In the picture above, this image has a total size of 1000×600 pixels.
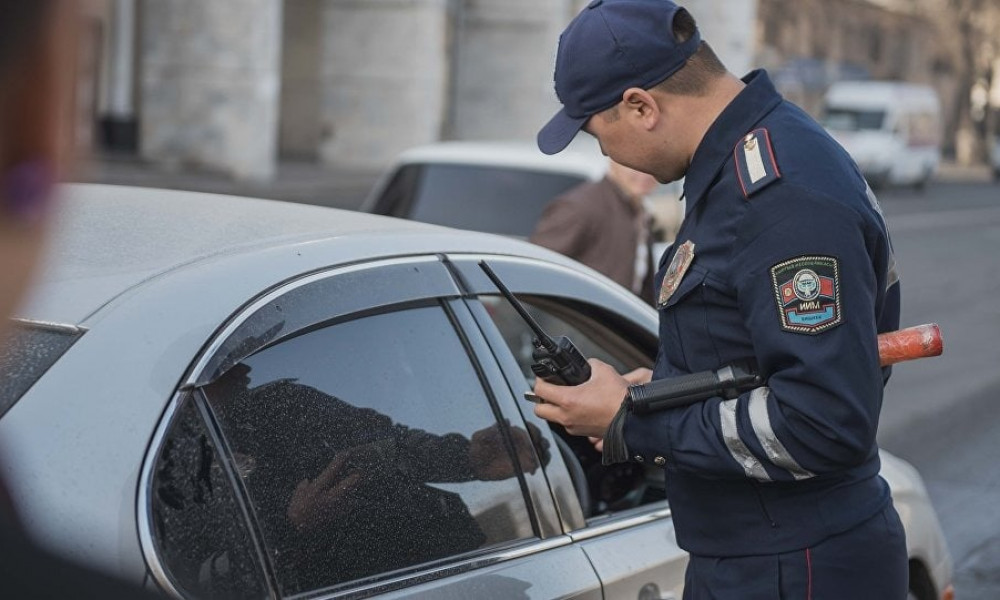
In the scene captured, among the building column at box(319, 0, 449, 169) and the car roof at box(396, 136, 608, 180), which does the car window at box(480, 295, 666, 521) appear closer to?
the car roof at box(396, 136, 608, 180)

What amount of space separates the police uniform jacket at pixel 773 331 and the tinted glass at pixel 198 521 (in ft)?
2.55

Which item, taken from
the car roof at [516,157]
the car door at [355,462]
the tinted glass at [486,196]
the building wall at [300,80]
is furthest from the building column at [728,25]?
the car door at [355,462]

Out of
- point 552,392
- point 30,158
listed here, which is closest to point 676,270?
point 552,392

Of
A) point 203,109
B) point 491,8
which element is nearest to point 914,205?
point 491,8

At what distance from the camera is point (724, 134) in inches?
97.7

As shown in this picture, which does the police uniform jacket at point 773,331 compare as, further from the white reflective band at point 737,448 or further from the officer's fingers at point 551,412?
the officer's fingers at point 551,412

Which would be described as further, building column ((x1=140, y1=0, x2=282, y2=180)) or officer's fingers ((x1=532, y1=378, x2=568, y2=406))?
building column ((x1=140, y1=0, x2=282, y2=180))

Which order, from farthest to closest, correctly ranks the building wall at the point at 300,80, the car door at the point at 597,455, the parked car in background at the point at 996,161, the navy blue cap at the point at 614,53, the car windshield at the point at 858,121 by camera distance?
1. the parked car in background at the point at 996,161
2. the car windshield at the point at 858,121
3. the building wall at the point at 300,80
4. the car door at the point at 597,455
5. the navy blue cap at the point at 614,53

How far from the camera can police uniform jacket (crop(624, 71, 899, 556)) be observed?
2273mm

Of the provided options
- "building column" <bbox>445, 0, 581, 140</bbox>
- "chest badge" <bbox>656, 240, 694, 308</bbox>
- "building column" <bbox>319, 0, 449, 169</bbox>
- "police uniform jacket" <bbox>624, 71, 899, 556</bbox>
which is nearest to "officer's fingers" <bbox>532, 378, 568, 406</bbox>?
"police uniform jacket" <bbox>624, 71, 899, 556</bbox>

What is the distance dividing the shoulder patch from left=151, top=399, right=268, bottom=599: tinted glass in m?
0.98

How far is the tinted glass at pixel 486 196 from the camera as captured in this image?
8094 mm

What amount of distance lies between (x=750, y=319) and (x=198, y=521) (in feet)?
3.09

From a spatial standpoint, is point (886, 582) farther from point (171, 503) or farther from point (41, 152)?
point (41, 152)
